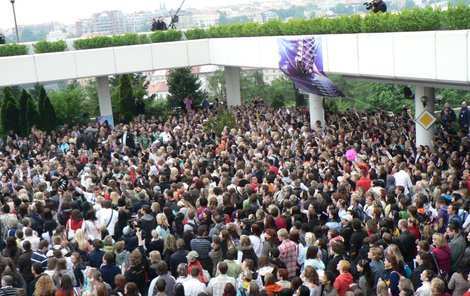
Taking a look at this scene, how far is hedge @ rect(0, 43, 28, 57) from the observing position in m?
27.3

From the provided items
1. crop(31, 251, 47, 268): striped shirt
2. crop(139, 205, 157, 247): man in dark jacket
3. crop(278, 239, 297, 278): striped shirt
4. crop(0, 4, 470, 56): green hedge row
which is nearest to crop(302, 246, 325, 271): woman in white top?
crop(278, 239, 297, 278): striped shirt

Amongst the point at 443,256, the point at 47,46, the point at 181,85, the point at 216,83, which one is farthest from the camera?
the point at 216,83

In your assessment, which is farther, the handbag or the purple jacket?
the handbag

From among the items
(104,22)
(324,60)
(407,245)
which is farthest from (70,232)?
(104,22)

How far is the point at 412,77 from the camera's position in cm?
1720

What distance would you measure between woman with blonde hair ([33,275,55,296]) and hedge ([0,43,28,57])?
2062cm

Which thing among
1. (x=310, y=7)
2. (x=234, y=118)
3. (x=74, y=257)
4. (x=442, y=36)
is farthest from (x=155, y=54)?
(x=310, y=7)

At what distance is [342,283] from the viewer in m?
8.10

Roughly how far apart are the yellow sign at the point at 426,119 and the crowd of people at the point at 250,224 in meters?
0.60

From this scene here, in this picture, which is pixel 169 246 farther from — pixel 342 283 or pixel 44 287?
pixel 342 283

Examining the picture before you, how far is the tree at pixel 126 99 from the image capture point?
32.2m

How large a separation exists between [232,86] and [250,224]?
20.8 m

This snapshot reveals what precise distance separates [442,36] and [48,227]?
9.87m

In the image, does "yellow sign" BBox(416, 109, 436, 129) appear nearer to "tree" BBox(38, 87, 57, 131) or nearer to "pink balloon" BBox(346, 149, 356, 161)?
"pink balloon" BBox(346, 149, 356, 161)
